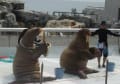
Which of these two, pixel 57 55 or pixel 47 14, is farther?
pixel 47 14

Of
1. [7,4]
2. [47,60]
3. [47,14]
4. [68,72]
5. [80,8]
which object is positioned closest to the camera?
[68,72]

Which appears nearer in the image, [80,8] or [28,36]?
[28,36]

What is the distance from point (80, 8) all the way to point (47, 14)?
12.9 ft

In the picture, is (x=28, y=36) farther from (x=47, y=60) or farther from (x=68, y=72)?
(x=47, y=60)

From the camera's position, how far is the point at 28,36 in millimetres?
6992

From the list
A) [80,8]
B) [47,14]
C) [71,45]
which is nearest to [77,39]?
[71,45]

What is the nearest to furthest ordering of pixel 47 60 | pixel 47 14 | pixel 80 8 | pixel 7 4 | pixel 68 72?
1. pixel 68 72
2. pixel 47 60
3. pixel 47 14
4. pixel 80 8
5. pixel 7 4

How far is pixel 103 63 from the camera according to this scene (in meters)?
8.53

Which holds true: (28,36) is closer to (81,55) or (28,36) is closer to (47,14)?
(81,55)

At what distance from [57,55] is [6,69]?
185 cm

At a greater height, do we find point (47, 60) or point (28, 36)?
point (28, 36)

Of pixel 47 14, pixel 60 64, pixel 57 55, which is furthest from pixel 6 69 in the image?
pixel 47 14

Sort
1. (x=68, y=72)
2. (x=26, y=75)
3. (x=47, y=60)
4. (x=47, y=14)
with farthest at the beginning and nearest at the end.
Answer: (x=47, y=14)
(x=47, y=60)
(x=68, y=72)
(x=26, y=75)

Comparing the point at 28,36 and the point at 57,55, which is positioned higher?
the point at 28,36
